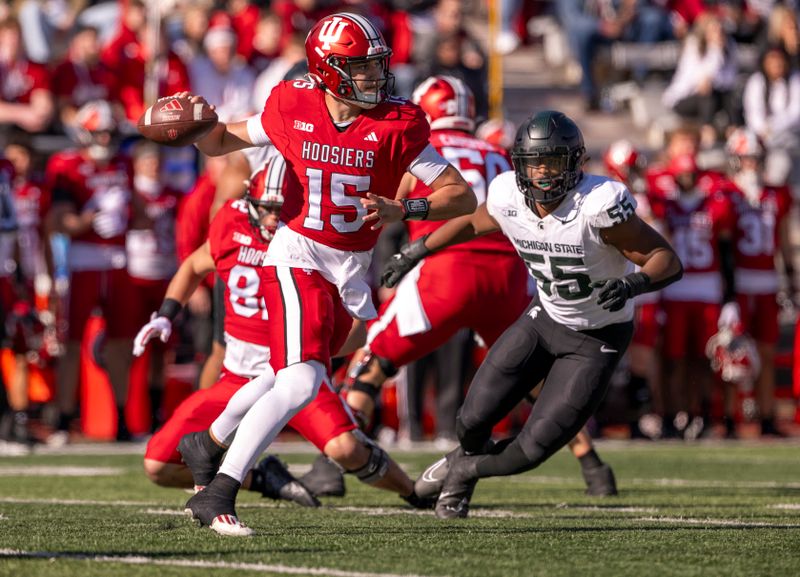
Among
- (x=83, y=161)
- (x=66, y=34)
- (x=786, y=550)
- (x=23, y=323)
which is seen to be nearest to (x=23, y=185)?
(x=83, y=161)

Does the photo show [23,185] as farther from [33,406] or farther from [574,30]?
[574,30]

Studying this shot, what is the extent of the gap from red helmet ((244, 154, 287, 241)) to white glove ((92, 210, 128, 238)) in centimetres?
424

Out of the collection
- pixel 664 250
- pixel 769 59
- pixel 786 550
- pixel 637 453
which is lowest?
pixel 637 453

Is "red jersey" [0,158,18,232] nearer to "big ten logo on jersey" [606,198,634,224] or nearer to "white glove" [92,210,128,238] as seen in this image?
"white glove" [92,210,128,238]

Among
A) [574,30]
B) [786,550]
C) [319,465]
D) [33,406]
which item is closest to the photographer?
[786,550]

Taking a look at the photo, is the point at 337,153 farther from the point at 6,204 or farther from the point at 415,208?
the point at 6,204

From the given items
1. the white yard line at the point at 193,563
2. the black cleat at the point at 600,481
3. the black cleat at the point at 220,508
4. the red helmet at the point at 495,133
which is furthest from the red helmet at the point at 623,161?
the white yard line at the point at 193,563

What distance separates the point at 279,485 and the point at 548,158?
1768 millimetres

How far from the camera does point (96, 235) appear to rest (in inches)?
404

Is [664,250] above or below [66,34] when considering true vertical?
below

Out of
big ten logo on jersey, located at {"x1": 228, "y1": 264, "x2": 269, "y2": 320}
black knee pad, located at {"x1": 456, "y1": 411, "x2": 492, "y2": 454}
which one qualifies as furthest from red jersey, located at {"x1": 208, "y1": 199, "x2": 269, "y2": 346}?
black knee pad, located at {"x1": 456, "y1": 411, "x2": 492, "y2": 454}

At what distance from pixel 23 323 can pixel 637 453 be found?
3.90m

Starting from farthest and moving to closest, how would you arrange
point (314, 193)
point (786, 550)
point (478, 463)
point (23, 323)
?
point (23, 323), point (478, 463), point (314, 193), point (786, 550)

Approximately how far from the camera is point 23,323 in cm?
954
